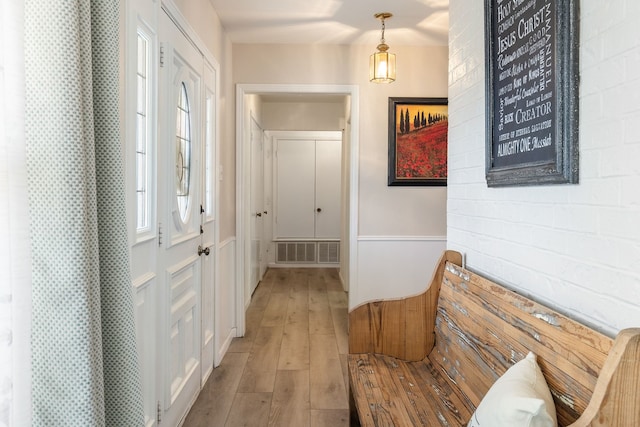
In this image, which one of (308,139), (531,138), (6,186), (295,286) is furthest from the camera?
(308,139)

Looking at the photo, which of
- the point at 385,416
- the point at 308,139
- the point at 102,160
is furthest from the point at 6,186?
the point at 308,139

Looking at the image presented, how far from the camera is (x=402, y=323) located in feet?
6.40

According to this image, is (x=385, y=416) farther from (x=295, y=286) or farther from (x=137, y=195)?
(x=295, y=286)

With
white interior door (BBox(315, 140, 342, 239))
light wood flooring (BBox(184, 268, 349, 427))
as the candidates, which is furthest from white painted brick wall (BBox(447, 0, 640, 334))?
white interior door (BBox(315, 140, 342, 239))

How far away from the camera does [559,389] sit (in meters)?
1.07

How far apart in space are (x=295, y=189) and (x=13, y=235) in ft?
19.5

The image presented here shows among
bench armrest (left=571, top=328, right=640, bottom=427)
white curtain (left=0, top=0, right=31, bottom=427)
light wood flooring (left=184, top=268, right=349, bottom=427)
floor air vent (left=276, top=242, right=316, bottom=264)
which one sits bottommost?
light wood flooring (left=184, top=268, right=349, bottom=427)

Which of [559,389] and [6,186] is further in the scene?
[559,389]

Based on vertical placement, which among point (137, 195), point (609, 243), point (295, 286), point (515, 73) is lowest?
point (295, 286)

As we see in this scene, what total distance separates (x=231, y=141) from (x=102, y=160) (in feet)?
8.18

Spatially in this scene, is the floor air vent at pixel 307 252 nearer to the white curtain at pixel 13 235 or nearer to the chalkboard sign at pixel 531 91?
the chalkboard sign at pixel 531 91

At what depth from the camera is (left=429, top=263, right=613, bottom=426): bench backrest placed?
999 millimetres

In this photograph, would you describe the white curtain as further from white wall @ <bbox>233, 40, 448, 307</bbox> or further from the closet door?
the closet door

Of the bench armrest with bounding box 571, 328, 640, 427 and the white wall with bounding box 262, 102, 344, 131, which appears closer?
the bench armrest with bounding box 571, 328, 640, 427
